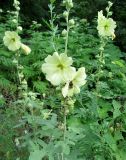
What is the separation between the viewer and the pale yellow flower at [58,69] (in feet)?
11.1

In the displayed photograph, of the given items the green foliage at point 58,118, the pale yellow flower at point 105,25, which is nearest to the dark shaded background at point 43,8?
the green foliage at point 58,118

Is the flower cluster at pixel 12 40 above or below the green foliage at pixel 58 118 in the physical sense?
above

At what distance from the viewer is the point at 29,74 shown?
8.00m

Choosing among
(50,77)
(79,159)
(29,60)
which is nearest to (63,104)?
(50,77)

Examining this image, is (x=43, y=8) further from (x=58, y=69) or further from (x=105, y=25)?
(x=58, y=69)

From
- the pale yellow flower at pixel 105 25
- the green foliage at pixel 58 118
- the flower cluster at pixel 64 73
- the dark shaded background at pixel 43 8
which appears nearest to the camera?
the flower cluster at pixel 64 73

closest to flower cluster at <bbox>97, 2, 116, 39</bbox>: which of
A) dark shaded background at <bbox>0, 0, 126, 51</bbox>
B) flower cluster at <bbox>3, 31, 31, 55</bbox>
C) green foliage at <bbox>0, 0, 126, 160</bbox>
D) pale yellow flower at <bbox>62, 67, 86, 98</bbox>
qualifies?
green foliage at <bbox>0, 0, 126, 160</bbox>

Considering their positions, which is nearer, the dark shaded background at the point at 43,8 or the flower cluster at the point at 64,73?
the flower cluster at the point at 64,73

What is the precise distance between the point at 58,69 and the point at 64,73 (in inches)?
2.4

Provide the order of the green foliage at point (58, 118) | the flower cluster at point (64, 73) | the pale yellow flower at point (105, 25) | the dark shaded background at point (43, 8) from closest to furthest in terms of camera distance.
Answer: the flower cluster at point (64, 73)
the green foliage at point (58, 118)
the pale yellow flower at point (105, 25)
the dark shaded background at point (43, 8)

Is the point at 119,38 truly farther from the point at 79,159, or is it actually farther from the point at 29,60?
the point at 79,159

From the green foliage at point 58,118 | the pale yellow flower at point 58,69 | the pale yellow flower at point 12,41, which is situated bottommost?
the green foliage at point 58,118

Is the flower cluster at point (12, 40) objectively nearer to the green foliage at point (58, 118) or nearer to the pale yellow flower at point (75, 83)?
the green foliage at point (58, 118)

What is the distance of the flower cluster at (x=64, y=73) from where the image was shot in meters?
3.37
